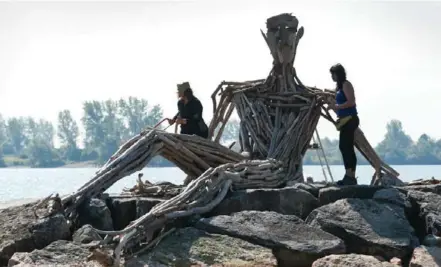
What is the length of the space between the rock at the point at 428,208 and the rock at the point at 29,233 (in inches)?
185

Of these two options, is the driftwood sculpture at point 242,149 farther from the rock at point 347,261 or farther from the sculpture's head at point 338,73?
the rock at point 347,261

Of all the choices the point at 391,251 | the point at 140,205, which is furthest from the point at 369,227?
the point at 140,205

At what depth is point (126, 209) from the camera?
37.7 feet

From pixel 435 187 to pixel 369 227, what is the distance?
265 cm

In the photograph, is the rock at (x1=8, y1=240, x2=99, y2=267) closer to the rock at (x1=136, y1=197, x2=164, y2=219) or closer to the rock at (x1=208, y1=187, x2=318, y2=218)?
the rock at (x1=136, y1=197, x2=164, y2=219)

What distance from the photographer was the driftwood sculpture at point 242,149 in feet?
34.8

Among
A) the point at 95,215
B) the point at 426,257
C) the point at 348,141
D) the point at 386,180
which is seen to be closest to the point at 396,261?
the point at 426,257

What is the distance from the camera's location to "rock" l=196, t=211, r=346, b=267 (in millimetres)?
9703

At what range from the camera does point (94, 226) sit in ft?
35.5

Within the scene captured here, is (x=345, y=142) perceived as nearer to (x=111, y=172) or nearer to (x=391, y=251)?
(x=391, y=251)

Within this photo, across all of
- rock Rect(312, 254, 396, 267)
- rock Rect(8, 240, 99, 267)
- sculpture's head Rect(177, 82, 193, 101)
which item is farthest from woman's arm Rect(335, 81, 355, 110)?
rock Rect(8, 240, 99, 267)

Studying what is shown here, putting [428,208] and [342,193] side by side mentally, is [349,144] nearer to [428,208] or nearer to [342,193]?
[342,193]

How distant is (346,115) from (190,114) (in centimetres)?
249

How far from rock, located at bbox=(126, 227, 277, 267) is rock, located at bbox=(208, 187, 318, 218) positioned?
1444mm
